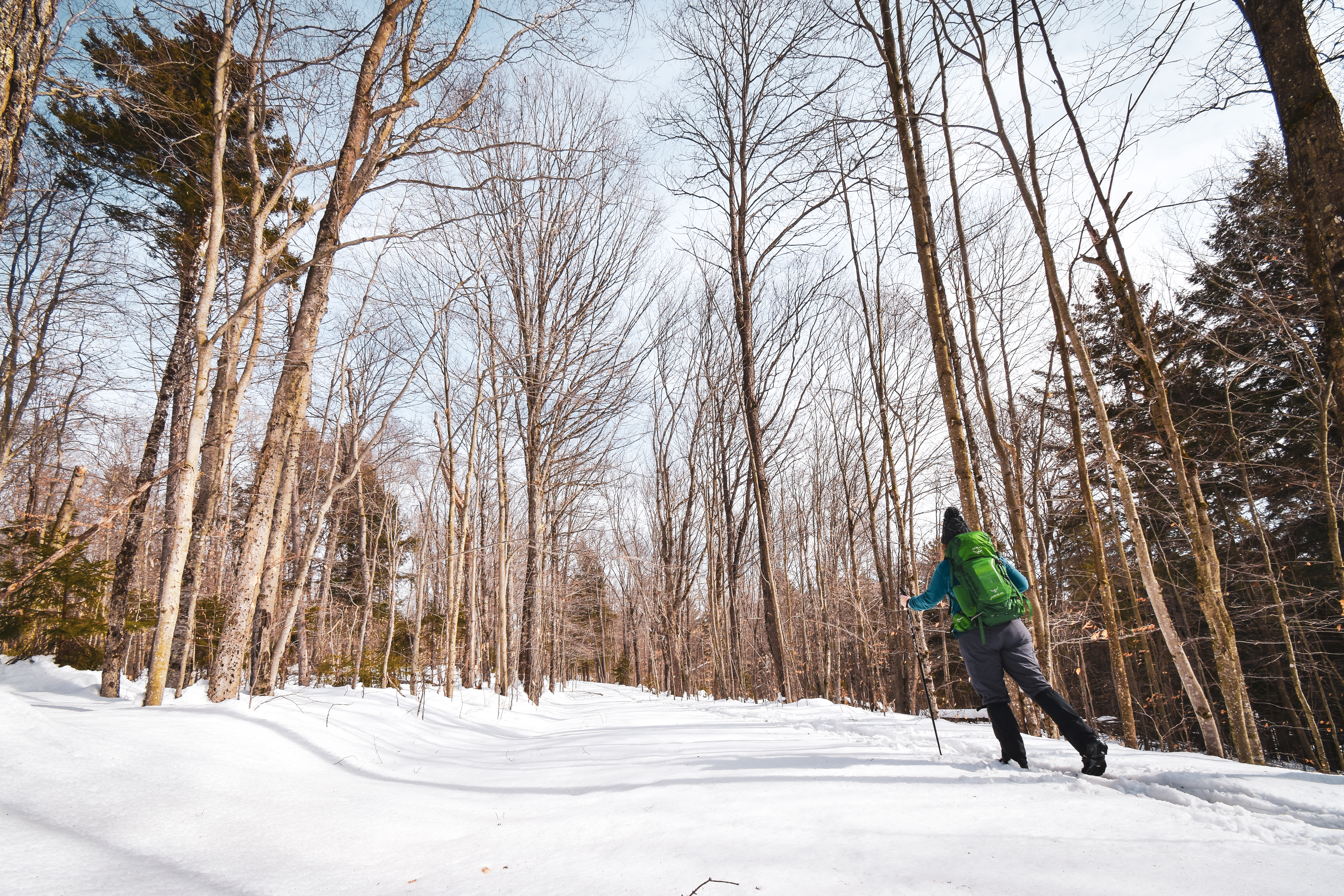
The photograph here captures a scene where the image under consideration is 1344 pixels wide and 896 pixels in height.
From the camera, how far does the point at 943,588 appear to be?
348 centimetres

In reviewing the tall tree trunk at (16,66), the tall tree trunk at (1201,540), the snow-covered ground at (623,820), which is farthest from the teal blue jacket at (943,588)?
the tall tree trunk at (16,66)

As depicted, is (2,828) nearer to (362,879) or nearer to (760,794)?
(362,879)

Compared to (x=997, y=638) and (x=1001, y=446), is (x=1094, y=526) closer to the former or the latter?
(x=1001, y=446)

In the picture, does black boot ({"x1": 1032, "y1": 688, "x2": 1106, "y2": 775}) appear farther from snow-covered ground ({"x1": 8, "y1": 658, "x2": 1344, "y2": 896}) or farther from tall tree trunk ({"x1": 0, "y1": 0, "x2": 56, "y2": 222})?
tall tree trunk ({"x1": 0, "y1": 0, "x2": 56, "y2": 222})

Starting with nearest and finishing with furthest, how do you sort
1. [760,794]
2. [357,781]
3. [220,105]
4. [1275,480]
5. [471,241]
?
[760,794] < [357,781] < [220,105] < [471,241] < [1275,480]

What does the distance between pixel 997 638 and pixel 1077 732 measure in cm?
54

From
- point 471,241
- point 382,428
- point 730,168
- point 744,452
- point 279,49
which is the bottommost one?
point 382,428

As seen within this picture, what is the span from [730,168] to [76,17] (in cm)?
892

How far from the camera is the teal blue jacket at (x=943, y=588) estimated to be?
130 inches

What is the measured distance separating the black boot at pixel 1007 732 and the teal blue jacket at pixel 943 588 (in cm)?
55

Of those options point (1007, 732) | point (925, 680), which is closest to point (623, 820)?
point (1007, 732)

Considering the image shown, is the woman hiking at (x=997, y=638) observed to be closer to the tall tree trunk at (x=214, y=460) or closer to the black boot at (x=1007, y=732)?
the black boot at (x=1007, y=732)

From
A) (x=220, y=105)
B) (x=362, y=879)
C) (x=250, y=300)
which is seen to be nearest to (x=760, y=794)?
(x=362, y=879)

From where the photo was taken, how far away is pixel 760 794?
8.18 feet
